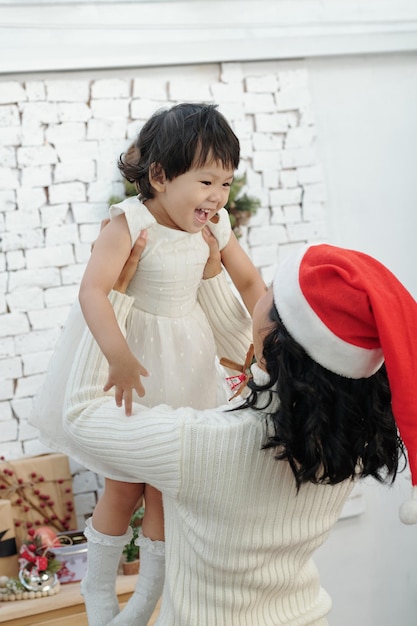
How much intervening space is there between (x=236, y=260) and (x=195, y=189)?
0.25 metres

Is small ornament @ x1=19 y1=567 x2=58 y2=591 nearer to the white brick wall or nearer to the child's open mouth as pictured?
the white brick wall

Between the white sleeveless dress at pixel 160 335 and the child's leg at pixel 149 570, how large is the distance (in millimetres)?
192

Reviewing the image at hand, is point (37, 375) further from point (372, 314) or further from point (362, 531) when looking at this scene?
point (372, 314)

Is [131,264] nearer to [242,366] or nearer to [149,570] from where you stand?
[242,366]

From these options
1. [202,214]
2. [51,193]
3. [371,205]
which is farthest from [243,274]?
[371,205]

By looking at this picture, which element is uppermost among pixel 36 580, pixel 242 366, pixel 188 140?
pixel 188 140

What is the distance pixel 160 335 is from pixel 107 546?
0.40m

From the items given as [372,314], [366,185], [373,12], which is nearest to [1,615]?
[372,314]

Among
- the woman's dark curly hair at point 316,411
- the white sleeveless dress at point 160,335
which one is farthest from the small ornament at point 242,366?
the woman's dark curly hair at point 316,411

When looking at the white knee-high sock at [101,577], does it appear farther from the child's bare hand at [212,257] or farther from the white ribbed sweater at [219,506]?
the child's bare hand at [212,257]

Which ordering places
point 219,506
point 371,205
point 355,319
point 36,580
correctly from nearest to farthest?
point 355,319
point 219,506
point 36,580
point 371,205

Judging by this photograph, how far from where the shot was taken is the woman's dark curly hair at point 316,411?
118 cm

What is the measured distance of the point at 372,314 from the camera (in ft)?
3.70

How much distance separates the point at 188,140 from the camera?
1.51 meters
